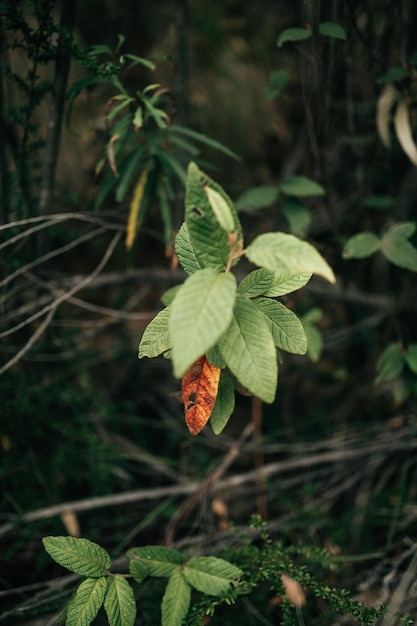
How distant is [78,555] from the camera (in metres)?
0.84

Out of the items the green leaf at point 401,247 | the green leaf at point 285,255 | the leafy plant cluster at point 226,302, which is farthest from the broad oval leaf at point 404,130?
the green leaf at point 285,255

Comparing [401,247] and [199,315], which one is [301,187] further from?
[199,315]

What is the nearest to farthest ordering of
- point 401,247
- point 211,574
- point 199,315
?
point 199,315 < point 211,574 < point 401,247

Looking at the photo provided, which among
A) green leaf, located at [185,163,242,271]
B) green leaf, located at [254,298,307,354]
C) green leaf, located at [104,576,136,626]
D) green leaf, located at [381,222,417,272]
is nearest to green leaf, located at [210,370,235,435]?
green leaf, located at [254,298,307,354]

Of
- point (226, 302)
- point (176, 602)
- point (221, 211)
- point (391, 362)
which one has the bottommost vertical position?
point (176, 602)

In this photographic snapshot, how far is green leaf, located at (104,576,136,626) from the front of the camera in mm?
829

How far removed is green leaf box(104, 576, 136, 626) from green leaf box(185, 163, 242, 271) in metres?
0.64

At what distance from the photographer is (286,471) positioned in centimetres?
166

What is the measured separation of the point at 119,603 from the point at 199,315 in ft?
2.04

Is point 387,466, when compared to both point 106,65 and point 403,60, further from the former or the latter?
point 106,65

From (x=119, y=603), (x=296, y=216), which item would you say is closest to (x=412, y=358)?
(x=296, y=216)

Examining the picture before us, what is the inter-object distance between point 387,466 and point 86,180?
1.76 meters

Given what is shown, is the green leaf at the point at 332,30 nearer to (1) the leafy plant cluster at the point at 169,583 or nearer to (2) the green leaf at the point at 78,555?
(1) the leafy plant cluster at the point at 169,583

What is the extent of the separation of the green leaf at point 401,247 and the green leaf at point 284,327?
0.60 m
